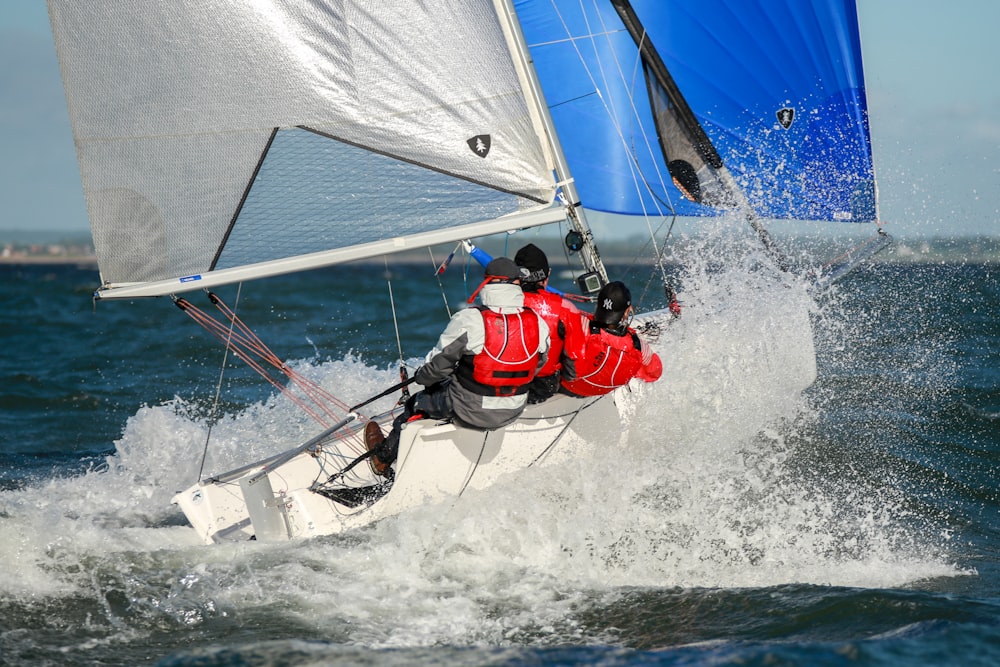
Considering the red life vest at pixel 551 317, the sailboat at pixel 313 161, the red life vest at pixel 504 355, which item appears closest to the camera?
the red life vest at pixel 504 355

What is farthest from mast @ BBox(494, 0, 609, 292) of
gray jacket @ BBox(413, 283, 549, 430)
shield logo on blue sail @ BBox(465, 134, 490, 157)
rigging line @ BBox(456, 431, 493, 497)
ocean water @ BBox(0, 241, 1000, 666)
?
rigging line @ BBox(456, 431, 493, 497)

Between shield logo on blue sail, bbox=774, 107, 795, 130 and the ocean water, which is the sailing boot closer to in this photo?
the ocean water

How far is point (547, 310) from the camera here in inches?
156

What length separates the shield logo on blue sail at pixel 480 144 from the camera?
410cm

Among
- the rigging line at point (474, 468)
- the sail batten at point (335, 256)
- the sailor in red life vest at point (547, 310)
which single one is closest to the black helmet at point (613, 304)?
the sailor in red life vest at point (547, 310)

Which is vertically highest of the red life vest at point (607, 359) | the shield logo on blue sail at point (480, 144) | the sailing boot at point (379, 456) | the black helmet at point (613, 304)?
the shield logo on blue sail at point (480, 144)

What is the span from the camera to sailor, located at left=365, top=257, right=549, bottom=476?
145 inches

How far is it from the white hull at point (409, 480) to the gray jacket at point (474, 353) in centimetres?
20

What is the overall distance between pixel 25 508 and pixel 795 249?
3979 millimetres

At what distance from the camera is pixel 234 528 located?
14.2 ft

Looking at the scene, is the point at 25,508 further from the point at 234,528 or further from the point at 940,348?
the point at 940,348

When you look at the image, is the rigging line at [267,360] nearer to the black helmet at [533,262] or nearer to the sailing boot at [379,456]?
the sailing boot at [379,456]

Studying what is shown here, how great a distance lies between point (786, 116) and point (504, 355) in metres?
2.18

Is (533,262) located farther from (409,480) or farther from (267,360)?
(267,360)
